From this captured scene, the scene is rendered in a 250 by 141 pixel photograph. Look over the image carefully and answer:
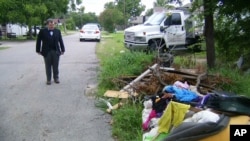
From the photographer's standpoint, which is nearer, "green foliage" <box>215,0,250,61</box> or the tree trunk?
"green foliage" <box>215,0,250,61</box>

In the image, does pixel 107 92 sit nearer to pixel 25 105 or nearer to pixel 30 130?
pixel 25 105

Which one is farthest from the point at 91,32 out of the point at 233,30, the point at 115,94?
the point at 115,94

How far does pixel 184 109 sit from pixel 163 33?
12.0 meters

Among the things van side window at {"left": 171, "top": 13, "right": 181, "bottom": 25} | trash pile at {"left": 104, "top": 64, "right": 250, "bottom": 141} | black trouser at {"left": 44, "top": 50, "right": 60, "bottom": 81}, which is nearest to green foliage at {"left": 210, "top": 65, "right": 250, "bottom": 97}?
trash pile at {"left": 104, "top": 64, "right": 250, "bottom": 141}

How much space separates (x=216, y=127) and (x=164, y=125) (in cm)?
113

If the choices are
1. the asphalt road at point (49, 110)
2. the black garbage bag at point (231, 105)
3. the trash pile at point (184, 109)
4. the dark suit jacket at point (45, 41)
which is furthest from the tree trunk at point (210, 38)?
the black garbage bag at point (231, 105)

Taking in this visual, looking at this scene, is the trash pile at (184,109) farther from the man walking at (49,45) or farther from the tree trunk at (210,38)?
the tree trunk at (210,38)

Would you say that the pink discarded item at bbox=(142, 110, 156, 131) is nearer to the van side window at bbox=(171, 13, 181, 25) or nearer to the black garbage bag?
the black garbage bag

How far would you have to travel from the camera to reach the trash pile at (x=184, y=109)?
4407mm

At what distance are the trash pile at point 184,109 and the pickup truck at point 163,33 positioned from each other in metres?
7.99

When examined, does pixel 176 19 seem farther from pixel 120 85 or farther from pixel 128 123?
pixel 128 123

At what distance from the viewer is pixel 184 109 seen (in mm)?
5355

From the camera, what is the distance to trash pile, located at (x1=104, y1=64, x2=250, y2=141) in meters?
4.41

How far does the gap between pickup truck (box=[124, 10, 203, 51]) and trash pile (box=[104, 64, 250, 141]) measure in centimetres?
799
